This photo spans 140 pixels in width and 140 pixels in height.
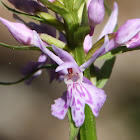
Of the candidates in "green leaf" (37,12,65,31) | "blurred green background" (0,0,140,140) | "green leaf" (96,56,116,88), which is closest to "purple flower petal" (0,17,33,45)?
"green leaf" (37,12,65,31)

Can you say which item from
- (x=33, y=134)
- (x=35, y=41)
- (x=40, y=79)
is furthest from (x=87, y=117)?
(x=40, y=79)

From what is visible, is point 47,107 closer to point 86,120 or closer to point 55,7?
point 86,120

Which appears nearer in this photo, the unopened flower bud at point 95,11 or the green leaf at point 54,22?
the unopened flower bud at point 95,11

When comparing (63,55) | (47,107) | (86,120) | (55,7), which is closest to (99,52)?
(63,55)

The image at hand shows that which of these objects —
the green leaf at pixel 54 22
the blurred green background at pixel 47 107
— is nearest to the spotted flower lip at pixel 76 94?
the green leaf at pixel 54 22

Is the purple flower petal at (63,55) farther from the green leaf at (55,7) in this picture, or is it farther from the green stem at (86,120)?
the green leaf at (55,7)

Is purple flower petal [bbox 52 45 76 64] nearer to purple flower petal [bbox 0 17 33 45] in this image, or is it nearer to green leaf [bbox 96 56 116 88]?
purple flower petal [bbox 0 17 33 45]

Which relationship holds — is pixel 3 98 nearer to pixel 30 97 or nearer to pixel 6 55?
pixel 30 97
